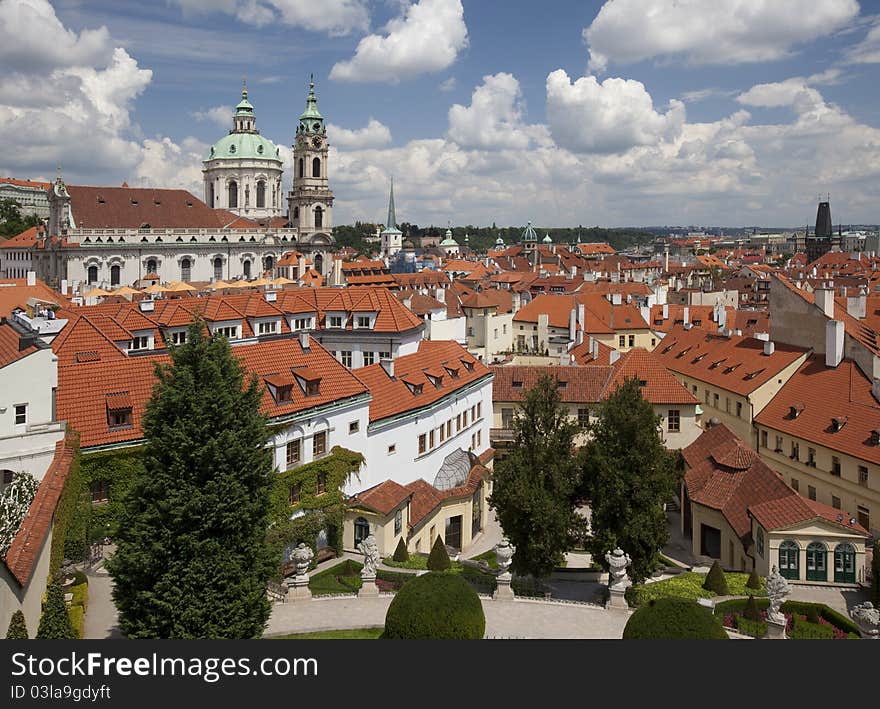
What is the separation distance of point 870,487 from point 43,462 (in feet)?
105

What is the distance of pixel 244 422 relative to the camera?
2002cm

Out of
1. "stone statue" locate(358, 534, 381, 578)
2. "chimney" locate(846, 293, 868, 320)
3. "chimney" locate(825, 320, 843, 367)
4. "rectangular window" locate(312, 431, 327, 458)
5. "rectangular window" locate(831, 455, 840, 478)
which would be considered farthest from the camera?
"chimney" locate(846, 293, 868, 320)

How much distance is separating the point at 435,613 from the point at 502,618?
5695 mm

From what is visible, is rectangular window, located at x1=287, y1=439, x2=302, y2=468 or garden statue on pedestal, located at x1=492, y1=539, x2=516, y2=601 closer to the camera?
garden statue on pedestal, located at x1=492, y1=539, x2=516, y2=601

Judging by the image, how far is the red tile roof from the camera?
720 inches

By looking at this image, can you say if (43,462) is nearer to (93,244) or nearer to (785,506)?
(785,506)

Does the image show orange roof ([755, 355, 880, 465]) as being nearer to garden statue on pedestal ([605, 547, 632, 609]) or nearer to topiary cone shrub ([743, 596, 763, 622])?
topiary cone shrub ([743, 596, 763, 622])

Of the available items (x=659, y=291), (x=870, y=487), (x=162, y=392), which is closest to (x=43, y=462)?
(x=162, y=392)

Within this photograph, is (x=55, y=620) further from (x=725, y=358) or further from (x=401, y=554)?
(x=725, y=358)

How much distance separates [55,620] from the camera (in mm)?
18359

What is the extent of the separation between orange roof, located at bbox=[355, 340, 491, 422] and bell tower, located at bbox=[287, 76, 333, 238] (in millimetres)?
104483

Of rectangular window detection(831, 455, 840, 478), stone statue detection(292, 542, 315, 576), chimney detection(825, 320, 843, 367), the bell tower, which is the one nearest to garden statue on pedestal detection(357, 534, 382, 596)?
stone statue detection(292, 542, 315, 576)

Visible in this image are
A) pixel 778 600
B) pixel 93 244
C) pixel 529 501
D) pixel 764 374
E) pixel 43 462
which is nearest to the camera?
pixel 778 600

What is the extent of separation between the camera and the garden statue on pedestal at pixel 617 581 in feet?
83.0
